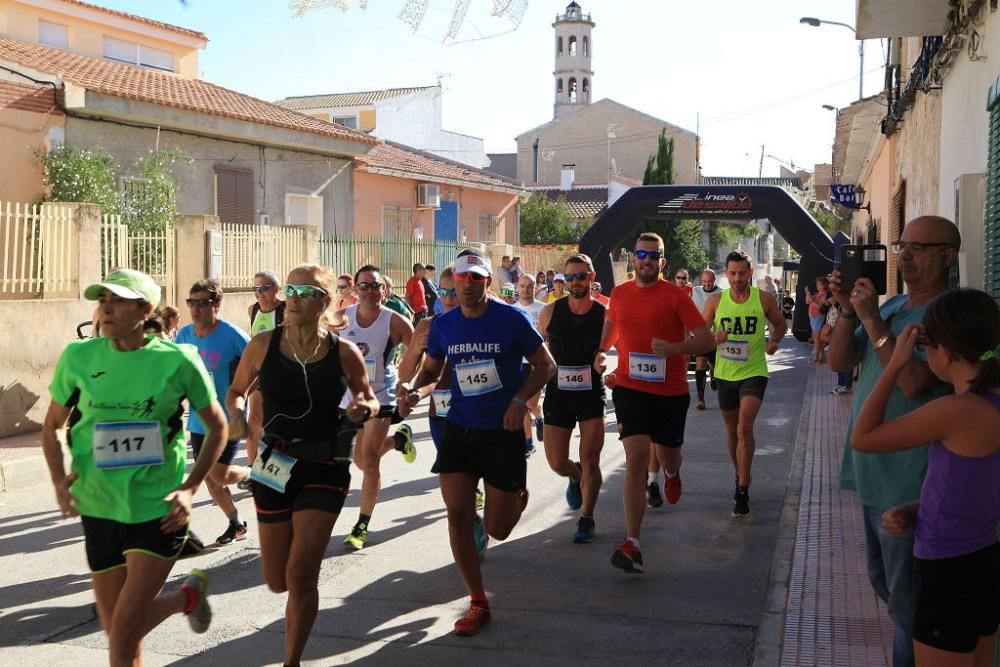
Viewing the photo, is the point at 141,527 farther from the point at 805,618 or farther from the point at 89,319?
the point at 89,319

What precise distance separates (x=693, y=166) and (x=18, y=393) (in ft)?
193

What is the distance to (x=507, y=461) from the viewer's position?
5.68 metres

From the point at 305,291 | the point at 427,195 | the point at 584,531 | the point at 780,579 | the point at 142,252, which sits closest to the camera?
the point at 305,291

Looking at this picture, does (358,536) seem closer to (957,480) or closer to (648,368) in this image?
(648,368)

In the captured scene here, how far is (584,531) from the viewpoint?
7.43 meters

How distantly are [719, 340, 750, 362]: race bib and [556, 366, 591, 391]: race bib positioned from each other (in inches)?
56.3

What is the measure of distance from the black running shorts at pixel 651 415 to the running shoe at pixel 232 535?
2610 mm

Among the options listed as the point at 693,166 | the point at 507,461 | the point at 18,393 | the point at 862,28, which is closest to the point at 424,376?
the point at 507,461

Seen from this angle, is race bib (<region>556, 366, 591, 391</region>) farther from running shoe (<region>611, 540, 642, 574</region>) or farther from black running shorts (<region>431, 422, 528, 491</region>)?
black running shorts (<region>431, 422, 528, 491</region>)

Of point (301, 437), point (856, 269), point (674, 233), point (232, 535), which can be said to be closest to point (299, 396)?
point (301, 437)

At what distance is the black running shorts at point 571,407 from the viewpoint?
25.3 ft

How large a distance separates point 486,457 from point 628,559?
130 cm

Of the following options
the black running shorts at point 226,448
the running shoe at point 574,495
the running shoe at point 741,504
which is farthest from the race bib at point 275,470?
the running shoe at point 741,504

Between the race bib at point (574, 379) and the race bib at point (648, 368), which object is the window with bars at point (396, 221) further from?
the race bib at point (648, 368)
